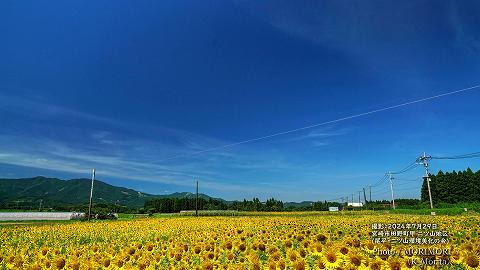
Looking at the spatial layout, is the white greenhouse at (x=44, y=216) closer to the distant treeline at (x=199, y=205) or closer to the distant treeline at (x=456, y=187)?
the distant treeline at (x=199, y=205)

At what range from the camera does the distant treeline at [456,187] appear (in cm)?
12219

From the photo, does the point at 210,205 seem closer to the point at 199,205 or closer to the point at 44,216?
the point at 199,205

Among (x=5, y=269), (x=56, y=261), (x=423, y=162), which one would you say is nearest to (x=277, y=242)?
(x=56, y=261)

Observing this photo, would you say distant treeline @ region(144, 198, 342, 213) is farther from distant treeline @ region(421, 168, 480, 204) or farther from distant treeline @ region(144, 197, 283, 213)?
distant treeline @ region(421, 168, 480, 204)

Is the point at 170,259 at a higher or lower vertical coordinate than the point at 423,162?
lower

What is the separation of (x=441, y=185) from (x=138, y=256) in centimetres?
14763

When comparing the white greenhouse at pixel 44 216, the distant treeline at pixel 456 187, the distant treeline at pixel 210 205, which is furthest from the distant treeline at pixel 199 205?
the white greenhouse at pixel 44 216

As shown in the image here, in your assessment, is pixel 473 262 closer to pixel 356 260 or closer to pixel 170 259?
pixel 356 260

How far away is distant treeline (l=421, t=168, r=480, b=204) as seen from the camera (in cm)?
12219

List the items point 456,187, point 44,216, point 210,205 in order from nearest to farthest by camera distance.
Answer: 1. point 44,216
2. point 456,187
3. point 210,205

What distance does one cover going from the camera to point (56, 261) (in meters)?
5.25

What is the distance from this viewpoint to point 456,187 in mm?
126438

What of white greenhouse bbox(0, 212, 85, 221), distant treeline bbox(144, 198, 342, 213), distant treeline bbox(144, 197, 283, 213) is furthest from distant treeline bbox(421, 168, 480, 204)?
white greenhouse bbox(0, 212, 85, 221)

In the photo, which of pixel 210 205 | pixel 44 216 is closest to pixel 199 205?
pixel 210 205
